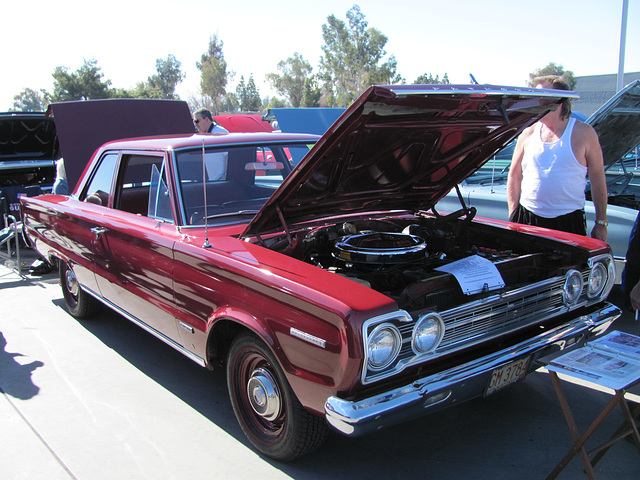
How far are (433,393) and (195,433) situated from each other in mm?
1486

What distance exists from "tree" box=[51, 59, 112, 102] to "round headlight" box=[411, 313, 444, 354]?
41.2 metres

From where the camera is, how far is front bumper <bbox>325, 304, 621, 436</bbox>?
6.61 ft

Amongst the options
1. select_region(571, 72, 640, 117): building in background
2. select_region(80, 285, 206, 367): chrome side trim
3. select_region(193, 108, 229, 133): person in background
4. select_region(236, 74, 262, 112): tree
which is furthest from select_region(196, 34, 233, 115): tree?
select_region(80, 285, 206, 367): chrome side trim

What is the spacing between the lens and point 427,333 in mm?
2256

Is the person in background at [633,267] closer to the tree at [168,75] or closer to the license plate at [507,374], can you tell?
the license plate at [507,374]

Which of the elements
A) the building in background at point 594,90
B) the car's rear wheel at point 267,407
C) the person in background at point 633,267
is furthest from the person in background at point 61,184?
the building in background at point 594,90

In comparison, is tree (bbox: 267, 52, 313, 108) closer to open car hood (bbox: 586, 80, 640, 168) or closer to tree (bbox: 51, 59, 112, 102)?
tree (bbox: 51, 59, 112, 102)

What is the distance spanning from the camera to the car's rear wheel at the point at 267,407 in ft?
7.80

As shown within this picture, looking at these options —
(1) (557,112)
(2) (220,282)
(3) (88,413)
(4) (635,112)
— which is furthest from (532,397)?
(4) (635,112)

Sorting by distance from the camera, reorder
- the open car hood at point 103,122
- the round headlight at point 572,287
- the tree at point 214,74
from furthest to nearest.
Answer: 1. the tree at point 214,74
2. the open car hood at point 103,122
3. the round headlight at point 572,287

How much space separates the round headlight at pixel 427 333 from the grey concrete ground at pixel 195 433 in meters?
0.72

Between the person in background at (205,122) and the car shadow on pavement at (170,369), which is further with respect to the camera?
the person in background at (205,122)

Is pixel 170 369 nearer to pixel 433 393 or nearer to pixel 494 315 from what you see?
pixel 433 393

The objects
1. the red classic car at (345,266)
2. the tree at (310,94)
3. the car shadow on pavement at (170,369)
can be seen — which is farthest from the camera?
the tree at (310,94)
